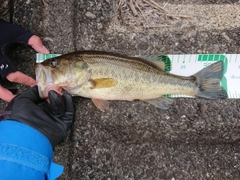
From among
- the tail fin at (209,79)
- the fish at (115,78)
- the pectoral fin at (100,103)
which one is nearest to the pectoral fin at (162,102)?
the fish at (115,78)

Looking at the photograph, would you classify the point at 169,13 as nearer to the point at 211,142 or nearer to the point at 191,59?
the point at 191,59

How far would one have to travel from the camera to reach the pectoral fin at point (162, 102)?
2.86 m

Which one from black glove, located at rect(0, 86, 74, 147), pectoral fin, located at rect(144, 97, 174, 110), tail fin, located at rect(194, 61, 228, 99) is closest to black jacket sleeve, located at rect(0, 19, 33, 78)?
black glove, located at rect(0, 86, 74, 147)

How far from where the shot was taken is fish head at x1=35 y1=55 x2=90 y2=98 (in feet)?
8.48

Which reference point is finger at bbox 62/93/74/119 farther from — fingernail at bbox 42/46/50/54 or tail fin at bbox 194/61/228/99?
tail fin at bbox 194/61/228/99

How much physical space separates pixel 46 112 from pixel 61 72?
0.41 m

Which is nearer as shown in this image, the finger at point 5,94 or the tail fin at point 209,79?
the tail fin at point 209,79

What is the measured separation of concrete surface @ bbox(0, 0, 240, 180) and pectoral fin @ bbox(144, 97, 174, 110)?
102mm

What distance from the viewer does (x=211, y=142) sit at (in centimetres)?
313

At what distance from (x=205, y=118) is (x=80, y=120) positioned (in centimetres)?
122

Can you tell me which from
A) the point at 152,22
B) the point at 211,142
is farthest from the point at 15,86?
the point at 211,142

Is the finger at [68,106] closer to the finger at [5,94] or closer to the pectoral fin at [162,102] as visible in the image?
the finger at [5,94]

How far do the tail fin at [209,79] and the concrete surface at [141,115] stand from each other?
0.69ft

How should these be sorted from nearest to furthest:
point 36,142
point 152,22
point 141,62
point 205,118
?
point 36,142 → point 141,62 → point 205,118 → point 152,22
